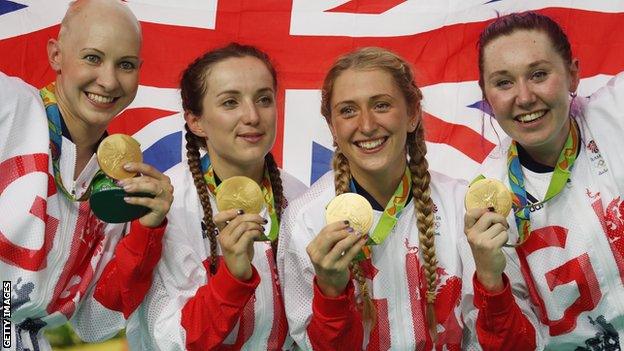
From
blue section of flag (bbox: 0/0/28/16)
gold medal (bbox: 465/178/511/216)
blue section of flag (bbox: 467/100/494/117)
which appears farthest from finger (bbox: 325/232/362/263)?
blue section of flag (bbox: 0/0/28/16)

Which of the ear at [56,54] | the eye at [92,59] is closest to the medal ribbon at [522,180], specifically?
the eye at [92,59]

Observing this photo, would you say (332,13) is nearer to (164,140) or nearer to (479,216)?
(164,140)

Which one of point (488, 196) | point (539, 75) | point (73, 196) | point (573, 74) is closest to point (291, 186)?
point (73, 196)

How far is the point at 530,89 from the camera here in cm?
400

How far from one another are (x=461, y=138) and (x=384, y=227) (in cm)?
113

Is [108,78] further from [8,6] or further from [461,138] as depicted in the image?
[461,138]

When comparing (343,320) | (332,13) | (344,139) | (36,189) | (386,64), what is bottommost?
(343,320)

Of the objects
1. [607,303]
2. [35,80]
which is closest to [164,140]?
[35,80]

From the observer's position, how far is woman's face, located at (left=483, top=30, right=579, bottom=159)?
13.1ft

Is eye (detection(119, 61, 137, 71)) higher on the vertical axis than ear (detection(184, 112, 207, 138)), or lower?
higher

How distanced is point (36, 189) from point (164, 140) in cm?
112

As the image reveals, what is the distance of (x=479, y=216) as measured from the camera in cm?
368

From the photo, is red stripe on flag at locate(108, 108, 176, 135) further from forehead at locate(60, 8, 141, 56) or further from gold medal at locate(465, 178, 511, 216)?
gold medal at locate(465, 178, 511, 216)

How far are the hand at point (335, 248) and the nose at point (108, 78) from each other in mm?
1122
